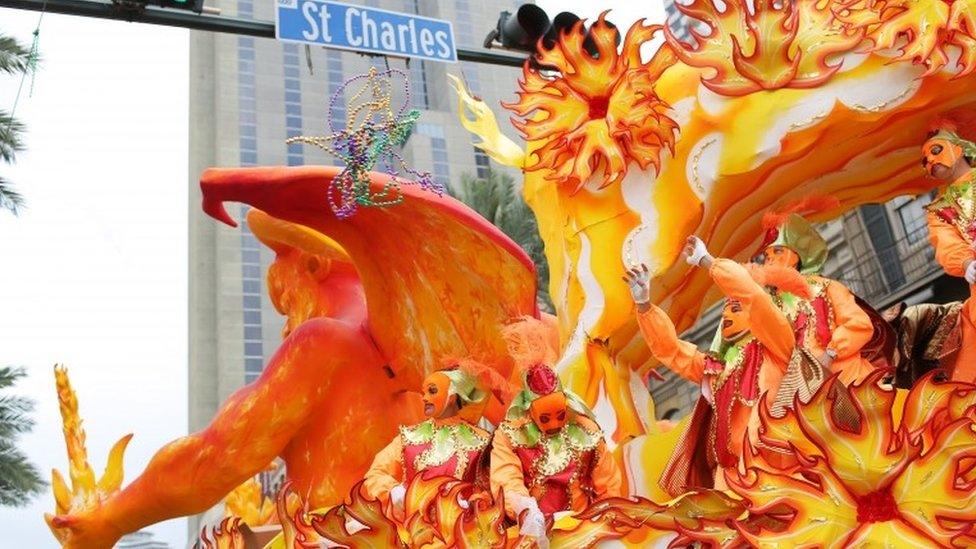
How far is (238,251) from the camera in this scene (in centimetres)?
3700

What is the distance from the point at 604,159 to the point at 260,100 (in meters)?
32.9

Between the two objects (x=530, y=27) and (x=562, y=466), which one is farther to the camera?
(x=530, y=27)

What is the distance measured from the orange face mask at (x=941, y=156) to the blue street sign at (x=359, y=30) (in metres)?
2.96

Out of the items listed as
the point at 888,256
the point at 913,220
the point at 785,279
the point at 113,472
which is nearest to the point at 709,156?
the point at 785,279

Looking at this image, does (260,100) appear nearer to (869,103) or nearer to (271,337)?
(271,337)

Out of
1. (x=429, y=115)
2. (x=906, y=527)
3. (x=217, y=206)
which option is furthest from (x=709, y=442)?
(x=429, y=115)

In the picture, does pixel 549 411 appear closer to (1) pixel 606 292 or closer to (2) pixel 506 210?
(1) pixel 606 292

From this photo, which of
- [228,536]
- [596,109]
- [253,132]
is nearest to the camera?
[596,109]

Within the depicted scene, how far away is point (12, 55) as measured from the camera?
40.6ft

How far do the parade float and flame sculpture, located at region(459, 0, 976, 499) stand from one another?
12mm

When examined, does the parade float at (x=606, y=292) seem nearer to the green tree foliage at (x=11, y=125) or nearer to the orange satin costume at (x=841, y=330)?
the orange satin costume at (x=841, y=330)

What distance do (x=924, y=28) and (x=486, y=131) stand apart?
104 inches

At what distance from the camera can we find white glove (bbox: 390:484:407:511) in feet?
15.9

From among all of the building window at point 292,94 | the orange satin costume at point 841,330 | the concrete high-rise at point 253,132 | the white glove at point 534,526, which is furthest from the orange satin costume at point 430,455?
the building window at point 292,94
